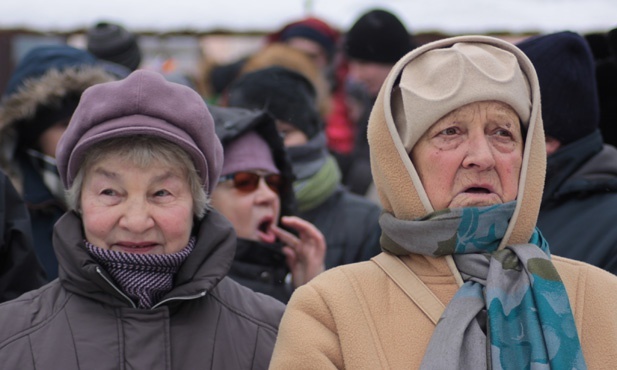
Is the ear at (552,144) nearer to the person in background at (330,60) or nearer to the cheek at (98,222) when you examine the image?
the cheek at (98,222)

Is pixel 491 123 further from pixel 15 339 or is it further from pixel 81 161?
pixel 15 339

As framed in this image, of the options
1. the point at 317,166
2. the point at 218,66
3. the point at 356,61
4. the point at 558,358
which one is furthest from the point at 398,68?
the point at 218,66

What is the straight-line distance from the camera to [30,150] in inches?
169

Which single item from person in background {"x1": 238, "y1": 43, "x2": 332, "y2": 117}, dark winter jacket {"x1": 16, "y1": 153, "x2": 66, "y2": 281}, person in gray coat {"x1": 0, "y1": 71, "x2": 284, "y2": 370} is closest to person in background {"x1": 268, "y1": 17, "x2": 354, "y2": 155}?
person in background {"x1": 238, "y1": 43, "x2": 332, "y2": 117}

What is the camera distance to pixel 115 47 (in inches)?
267

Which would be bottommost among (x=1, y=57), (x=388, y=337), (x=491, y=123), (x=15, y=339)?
(x=1, y=57)

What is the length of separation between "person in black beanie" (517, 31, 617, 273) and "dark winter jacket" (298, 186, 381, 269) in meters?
1.04

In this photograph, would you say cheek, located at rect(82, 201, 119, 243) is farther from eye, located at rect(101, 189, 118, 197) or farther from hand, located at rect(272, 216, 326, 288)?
hand, located at rect(272, 216, 326, 288)

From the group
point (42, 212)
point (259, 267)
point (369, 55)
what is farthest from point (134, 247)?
point (369, 55)

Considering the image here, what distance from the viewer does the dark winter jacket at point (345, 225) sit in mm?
4559

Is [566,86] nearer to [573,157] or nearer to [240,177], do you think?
[573,157]

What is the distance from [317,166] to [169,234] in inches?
74.8

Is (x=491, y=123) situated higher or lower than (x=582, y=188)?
higher

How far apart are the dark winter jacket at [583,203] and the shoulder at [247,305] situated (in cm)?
106
